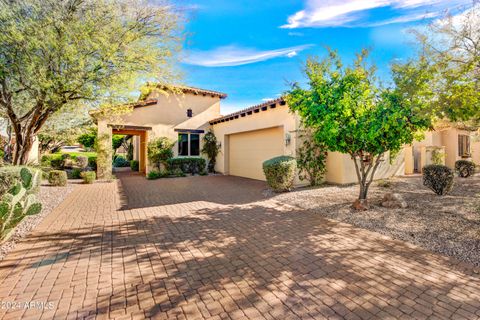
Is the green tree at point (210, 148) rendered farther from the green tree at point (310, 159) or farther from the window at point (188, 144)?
the green tree at point (310, 159)

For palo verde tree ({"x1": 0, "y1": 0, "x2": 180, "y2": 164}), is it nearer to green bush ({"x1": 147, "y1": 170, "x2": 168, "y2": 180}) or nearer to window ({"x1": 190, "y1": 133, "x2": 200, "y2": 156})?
green bush ({"x1": 147, "y1": 170, "x2": 168, "y2": 180})

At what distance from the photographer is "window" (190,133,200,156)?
58.6ft

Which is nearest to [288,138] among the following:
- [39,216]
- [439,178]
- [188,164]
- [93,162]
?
[439,178]

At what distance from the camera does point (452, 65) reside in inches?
224

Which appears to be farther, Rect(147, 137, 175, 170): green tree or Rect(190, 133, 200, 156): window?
Rect(190, 133, 200, 156): window

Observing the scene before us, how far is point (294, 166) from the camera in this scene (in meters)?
10.1

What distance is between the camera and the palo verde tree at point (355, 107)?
6.36 metres

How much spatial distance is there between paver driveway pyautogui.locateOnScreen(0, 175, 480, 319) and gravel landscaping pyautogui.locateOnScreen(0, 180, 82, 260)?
9.4 inches

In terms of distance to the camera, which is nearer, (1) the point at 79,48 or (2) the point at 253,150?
(1) the point at 79,48

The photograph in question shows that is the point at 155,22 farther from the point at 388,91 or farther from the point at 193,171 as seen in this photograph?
the point at 193,171

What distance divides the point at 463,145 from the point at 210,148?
2137 centimetres

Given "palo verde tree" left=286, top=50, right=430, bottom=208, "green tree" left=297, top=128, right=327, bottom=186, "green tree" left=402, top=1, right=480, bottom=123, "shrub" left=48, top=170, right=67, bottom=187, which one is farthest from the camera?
"shrub" left=48, top=170, right=67, bottom=187

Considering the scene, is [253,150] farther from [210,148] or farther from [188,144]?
[188,144]

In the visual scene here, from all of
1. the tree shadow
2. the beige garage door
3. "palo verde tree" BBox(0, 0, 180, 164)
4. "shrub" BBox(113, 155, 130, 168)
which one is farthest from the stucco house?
"shrub" BBox(113, 155, 130, 168)
